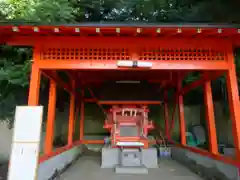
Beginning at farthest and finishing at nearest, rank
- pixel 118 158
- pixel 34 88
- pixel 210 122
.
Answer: pixel 118 158, pixel 210 122, pixel 34 88

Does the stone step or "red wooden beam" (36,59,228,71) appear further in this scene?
the stone step

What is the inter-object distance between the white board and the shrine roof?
1.41 metres

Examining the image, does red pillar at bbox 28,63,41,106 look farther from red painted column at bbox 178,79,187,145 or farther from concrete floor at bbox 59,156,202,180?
red painted column at bbox 178,79,187,145

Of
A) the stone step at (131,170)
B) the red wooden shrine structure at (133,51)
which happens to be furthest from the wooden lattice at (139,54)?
the stone step at (131,170)

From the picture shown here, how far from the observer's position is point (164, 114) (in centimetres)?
878

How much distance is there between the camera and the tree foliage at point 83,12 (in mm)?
5410

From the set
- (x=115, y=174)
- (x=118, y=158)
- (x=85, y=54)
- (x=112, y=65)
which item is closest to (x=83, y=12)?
(x=85, y=54)

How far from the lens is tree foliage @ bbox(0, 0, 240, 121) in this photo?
17.7ft

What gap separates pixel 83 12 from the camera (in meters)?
8.29

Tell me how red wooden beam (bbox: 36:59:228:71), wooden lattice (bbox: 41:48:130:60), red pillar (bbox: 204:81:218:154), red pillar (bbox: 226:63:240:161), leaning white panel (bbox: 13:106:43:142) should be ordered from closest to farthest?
1. leaning white panel (bbox: 13:106:43:142)
2. red pillar (bbox: 226:63:240:161)
3. red wooden beam (bbox: 36:59:228:71)
4. wooden lattice (bbox: 41:48:130:60)
5. red pillar (bbox: 204:81:218:154)

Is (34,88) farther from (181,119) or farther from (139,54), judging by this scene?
(181,119)

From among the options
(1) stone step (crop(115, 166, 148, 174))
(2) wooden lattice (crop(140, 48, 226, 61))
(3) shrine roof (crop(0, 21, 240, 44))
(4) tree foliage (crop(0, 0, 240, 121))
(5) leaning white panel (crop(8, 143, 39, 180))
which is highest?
(4) tree foliage (crop(0, 0, 240, 121))

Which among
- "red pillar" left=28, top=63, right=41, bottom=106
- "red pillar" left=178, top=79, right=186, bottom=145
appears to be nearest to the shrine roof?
"red pillar" left=28, top=63, right=41, bottom=106

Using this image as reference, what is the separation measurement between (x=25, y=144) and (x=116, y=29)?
98.5 inches
